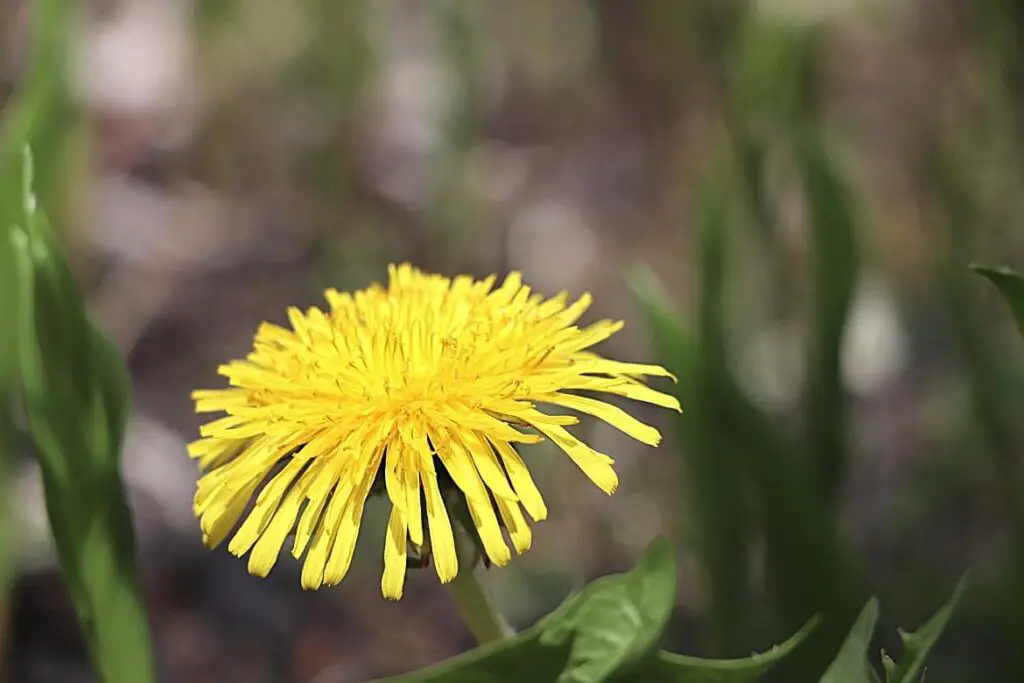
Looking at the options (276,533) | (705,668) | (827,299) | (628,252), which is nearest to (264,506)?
(276,533)

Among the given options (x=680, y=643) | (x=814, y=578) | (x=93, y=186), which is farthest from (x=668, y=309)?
(x=93, y=186)

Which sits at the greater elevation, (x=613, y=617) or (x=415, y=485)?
(x=415, y=485)

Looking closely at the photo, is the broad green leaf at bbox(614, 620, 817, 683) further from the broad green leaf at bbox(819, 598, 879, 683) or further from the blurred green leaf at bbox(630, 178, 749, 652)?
the blurred green leaf at bbox(630, 178, 749, 652)

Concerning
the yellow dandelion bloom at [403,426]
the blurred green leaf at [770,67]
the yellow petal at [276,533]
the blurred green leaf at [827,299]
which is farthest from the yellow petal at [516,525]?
the blurred green leaf at [770,67]

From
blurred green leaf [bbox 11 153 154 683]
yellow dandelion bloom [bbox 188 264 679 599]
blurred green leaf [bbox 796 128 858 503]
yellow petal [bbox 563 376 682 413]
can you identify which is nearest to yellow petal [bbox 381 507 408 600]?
yellow dandelion bloom [bbox 188 264 679 599]

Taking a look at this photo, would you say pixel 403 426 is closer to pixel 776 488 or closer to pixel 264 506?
pixel 264 506

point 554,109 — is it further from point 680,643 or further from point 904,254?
point 680,643
